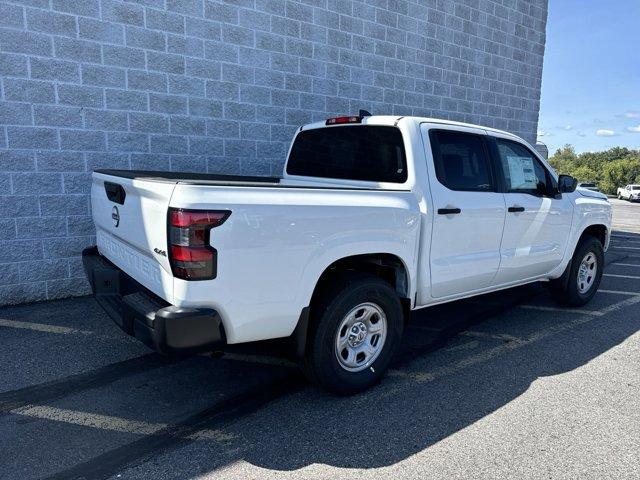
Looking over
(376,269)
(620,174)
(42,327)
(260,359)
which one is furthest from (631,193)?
(42,327)

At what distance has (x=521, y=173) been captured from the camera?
479 cm

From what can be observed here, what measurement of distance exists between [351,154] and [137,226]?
1.96 meters

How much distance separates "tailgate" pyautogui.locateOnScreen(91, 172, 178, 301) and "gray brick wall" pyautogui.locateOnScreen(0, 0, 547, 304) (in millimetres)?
1990

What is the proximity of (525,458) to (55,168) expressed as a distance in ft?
17.2

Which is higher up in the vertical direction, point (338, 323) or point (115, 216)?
point (115, 216)

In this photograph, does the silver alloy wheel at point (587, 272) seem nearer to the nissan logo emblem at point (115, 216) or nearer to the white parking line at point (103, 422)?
the white parking line at point (103, 422)

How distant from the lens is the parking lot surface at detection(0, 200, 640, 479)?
9.08 feet

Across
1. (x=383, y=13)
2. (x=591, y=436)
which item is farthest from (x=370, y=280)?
(x=383, y=13)

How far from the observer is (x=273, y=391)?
11.8 ft

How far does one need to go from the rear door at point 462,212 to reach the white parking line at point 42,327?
3257mm

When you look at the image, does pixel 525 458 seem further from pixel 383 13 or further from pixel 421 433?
pixel 383 13

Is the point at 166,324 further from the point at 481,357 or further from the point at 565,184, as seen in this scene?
the point at 565,184

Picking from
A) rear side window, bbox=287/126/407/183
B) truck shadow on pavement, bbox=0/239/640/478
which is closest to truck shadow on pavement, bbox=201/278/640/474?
truck shadow on pavement, bbox=0/239/640/478

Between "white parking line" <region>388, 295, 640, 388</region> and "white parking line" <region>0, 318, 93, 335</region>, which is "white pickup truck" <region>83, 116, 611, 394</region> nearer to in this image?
"white parking line" <region>388, 295, 640, 388</region>
